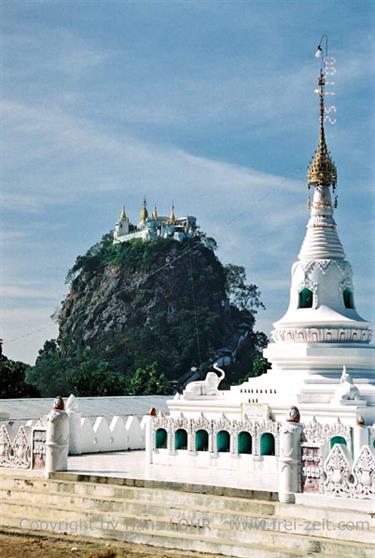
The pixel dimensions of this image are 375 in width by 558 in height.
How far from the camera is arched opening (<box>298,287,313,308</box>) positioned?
22797mm

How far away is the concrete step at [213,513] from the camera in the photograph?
12.8 metres

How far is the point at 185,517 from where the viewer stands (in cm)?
1429

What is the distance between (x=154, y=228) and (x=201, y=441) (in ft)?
269

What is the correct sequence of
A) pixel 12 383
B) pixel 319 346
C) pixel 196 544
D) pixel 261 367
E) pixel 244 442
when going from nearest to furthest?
1. pixel 196 544
2. pixel 244 442
3. pixel 319 346
4. pixel 12 383
5. pixel 261 367

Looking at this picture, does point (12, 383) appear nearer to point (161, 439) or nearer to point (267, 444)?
point (161, 439)

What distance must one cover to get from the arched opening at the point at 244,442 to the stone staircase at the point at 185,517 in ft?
13.3

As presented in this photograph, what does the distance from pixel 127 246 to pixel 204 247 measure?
1016cm

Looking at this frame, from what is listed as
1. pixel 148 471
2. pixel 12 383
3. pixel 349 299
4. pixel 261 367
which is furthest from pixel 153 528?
pixel 261 367

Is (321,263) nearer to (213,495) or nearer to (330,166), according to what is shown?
(330,166)

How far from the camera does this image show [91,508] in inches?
614

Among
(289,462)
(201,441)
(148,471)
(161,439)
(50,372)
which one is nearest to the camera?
(289,462)

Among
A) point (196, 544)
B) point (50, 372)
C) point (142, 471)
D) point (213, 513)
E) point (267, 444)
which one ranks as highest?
point (50, 372)

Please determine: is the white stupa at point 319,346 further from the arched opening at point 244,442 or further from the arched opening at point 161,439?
the arched opening at point 161,439

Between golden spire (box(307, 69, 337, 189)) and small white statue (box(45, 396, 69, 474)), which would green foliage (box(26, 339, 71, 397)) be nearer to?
golden spire (box(307, 69, 337, 189))
